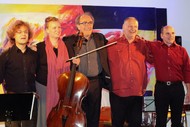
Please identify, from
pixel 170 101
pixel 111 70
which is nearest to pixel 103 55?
pixel 111 70

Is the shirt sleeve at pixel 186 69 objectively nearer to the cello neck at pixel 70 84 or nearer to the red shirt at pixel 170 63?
the red shirt at pixel 170 63

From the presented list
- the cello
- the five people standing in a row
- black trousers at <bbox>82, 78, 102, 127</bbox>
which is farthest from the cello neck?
black trousers at <bbox>82, 78, 102, 127</bbox>

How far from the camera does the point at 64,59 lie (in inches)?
138

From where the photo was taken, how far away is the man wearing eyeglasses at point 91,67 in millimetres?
3303

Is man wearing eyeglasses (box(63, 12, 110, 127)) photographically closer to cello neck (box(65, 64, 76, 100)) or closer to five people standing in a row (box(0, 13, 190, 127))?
five people standing in a row (box(0, 13, 190, 127))

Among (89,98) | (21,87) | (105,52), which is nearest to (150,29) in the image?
(105,52)

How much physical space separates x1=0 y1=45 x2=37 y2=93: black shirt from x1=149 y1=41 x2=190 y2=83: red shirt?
139cm

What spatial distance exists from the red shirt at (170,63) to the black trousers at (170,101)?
11cm

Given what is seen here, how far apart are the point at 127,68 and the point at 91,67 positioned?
385mm

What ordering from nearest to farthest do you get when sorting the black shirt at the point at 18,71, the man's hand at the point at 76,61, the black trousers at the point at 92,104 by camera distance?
1. the man's hand at the point at 76,61
2. the black trousers at the point at 92,104
3. the black shirt at the point at 18,71

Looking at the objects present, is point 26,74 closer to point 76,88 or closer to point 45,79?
point 45,79

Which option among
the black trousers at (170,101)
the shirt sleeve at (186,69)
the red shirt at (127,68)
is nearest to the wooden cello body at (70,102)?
the red shirt at (127,68)

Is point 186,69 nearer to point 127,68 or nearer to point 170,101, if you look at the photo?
point 170,101

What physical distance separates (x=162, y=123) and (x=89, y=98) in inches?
33.4
